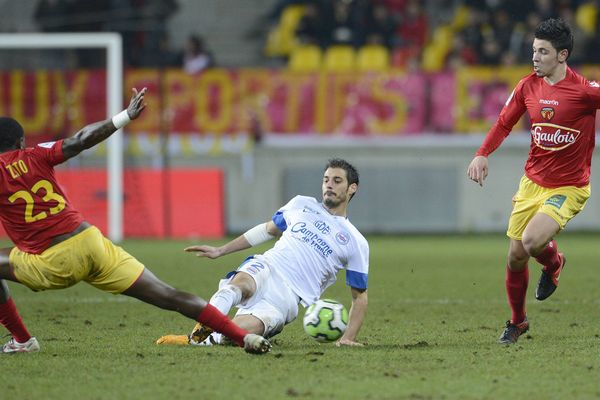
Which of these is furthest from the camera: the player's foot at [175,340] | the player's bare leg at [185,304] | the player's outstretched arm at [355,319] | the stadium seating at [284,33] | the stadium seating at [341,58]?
the stadium seating at [284,33]

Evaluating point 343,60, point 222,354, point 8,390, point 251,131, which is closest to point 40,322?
point 222,354

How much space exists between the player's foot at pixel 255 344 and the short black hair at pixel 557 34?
3.05m

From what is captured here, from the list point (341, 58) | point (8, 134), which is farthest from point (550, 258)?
point (341, 58)

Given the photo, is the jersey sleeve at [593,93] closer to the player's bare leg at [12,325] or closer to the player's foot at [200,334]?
the player's foot at [200,334]

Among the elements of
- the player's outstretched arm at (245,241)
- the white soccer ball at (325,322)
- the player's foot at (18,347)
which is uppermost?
the player's outstretched arm at (245,241)

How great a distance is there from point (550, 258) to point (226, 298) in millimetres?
2715

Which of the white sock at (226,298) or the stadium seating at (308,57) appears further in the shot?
the stadium seating at (308,57)

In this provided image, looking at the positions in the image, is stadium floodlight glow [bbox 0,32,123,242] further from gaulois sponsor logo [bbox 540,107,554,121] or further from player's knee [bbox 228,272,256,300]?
gaulois sponsor logo [bbox 540,107,554,121]

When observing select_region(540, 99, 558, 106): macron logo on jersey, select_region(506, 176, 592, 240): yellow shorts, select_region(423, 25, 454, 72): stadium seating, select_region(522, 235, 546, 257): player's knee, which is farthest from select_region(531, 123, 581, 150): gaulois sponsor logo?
select_region(423, 25, 454, 72): stadium seating

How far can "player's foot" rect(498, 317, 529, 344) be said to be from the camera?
7953 mm

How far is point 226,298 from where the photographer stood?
7.47 meters

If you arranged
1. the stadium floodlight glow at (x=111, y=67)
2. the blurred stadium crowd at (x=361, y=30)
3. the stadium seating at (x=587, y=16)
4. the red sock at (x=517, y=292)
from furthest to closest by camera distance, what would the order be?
the stadium seating at (x=587, y=16), the blurred stadium crowd at (x=361, y=30), the stadium floodlight glow at (x=111, y=67), the red sock at (x=517, y=292)

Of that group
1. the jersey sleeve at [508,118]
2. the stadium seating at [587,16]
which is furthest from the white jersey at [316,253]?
the stadium seating at [587,16]

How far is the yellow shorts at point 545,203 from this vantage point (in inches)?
312
